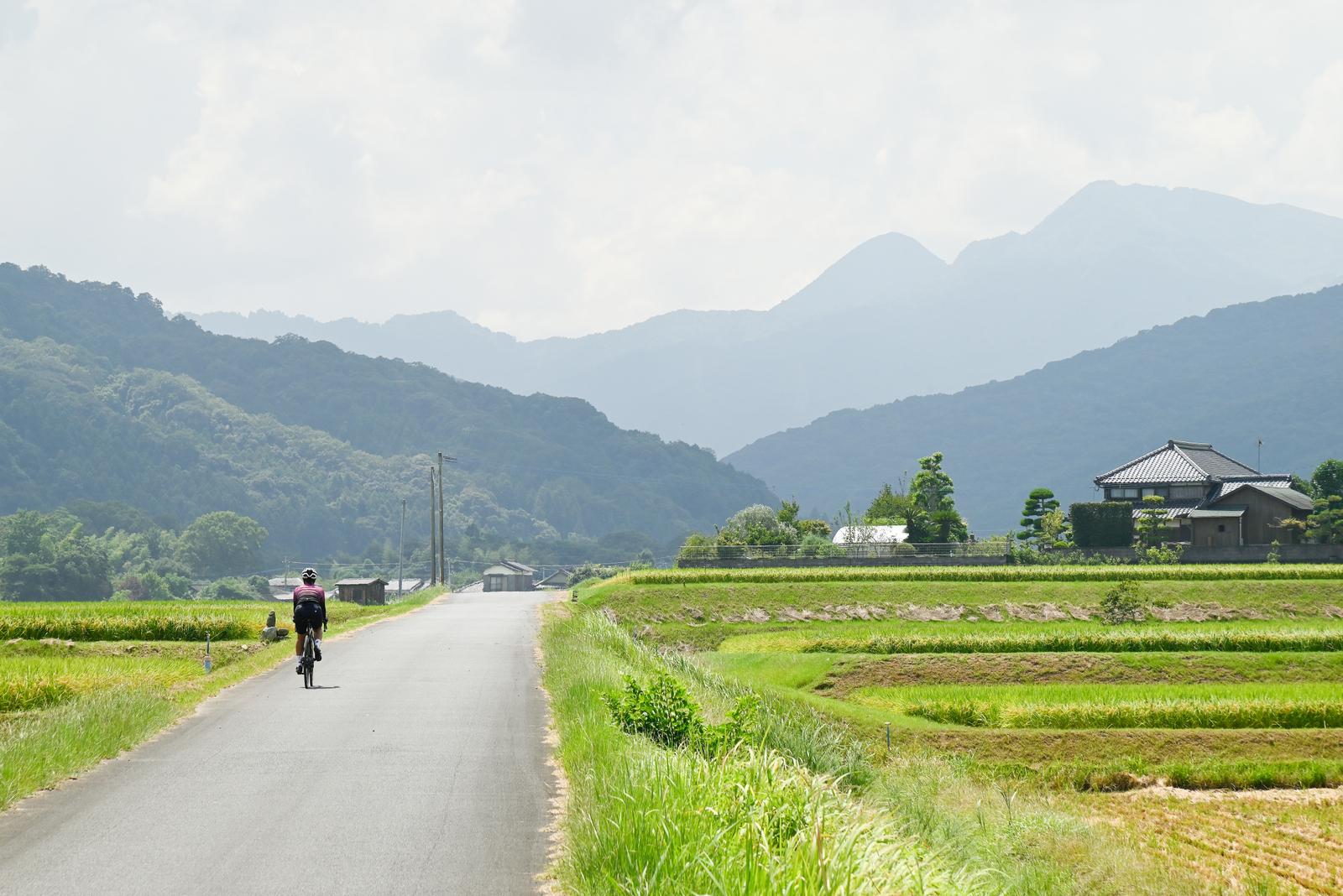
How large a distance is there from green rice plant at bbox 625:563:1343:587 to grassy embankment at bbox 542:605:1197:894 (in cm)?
4267

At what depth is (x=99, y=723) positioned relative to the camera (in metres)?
16.9

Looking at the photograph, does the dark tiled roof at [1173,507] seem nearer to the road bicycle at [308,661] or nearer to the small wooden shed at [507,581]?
the road bicycle at [308,661]

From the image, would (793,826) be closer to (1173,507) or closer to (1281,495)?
(1281,495)

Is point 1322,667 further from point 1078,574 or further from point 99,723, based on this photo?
point 99,723

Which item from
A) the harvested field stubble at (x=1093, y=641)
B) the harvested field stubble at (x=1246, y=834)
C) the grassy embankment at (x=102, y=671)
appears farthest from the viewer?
the harvested field stubble at (x=1093, y=641)

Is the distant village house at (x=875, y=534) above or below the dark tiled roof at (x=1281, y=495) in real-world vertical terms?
below

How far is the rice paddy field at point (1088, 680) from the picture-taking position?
803 inches

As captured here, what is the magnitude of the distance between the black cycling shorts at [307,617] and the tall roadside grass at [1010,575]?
41.0 metres

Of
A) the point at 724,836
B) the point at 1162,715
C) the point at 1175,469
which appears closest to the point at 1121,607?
the point at 1162,715

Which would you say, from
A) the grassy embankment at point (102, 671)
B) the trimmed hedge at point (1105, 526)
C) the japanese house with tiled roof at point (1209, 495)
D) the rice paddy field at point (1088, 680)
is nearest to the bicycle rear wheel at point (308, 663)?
the grassy embankment at point (102, 671)

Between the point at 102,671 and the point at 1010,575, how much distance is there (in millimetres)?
46883

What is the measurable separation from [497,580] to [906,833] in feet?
485

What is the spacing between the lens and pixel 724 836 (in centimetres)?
939

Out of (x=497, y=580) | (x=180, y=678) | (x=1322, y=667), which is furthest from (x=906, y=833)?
(x=497, y=580)
